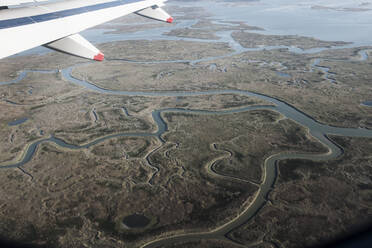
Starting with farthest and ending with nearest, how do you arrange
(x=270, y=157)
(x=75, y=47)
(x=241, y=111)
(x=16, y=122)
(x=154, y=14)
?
(x=241, y=111) < (x=16, y=122) < (x=270, y=157) < (x=154, y=14) < (x=75, y=47)

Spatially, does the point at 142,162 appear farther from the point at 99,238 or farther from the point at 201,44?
the point at 201,44

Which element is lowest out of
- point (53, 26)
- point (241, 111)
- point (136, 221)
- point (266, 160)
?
point (136, 221)

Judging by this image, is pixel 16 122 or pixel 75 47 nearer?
pixel 75 47

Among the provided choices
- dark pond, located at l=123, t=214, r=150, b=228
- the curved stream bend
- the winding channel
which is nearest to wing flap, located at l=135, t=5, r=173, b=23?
the winding channel

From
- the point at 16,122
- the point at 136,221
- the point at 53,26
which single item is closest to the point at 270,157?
the point at 136,221

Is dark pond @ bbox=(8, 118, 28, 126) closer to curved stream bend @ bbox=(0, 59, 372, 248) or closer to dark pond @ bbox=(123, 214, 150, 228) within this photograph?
curved stream bend @ bbox=(0, 59, 372, 248)

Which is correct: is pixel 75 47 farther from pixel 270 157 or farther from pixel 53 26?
pixel 270 157

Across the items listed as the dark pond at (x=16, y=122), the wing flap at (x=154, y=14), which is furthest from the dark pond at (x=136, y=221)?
the dark pond at (x=16, y=122)
